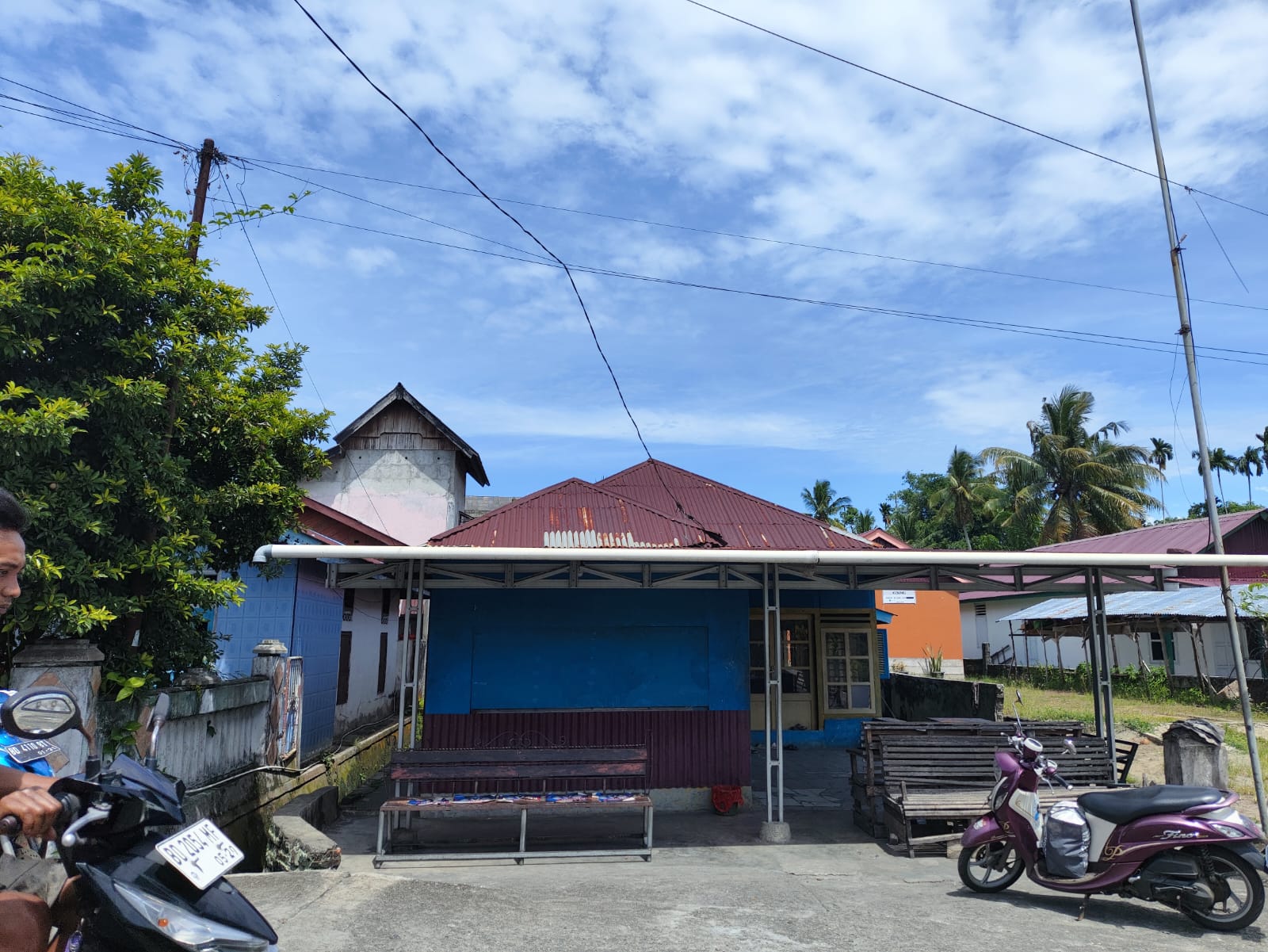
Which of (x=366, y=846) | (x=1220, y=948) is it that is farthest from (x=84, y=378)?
(x=1220, y=948)

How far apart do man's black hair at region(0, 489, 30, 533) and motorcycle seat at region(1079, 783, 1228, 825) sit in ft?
21.2

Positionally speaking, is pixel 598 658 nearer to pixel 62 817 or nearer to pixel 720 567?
pixel 720 567

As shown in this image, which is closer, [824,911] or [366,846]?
[824,911]

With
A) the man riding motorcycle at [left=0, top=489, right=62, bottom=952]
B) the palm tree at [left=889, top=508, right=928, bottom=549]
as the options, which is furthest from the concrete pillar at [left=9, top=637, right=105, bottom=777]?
the palm tree at [left=889, top=508, right=928, bottom=549]

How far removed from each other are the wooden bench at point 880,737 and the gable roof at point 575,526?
8.64ft

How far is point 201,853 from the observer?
2.56 meters

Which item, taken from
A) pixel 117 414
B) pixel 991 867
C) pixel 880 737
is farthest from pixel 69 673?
pixel 880 737

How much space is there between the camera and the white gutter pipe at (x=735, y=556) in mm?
6980

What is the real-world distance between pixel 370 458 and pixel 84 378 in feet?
53.8

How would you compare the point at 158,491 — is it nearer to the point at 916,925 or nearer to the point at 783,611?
the point at 916,925

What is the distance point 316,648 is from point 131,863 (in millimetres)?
11218

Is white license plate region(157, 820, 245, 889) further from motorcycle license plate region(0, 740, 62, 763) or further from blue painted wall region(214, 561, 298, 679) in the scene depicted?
blue painted wall region(214, 561, 298, 679)

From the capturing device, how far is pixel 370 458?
885 inches

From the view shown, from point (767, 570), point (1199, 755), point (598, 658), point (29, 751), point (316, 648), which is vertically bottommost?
point (1199, 755)
